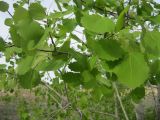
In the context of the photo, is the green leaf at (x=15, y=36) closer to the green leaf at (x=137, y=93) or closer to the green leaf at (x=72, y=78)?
the green leaf at (x=72, y=78)

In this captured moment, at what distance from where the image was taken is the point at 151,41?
0.60m

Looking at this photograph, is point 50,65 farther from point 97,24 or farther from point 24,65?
point 97,24

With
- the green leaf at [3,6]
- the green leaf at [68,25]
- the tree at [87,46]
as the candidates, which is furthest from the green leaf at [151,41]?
the green leaf at [3,6]

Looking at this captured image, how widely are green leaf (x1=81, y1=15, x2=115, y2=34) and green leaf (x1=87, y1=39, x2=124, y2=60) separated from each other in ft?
0.11

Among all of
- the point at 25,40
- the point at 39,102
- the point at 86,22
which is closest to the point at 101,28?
the point at 86,22

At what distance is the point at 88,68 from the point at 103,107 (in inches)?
274

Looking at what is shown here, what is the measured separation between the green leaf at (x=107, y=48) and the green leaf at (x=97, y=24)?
33 mm

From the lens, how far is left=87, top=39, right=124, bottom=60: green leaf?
23.9 inches

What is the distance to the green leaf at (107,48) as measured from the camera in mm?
606

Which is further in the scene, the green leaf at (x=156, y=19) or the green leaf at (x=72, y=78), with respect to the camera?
the green leaf at (x=72, y=78)

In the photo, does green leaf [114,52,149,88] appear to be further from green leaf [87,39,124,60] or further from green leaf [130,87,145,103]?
green leaf [130,87,145,103]

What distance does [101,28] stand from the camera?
0.57 meters

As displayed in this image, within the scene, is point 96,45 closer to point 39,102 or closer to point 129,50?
point 129,50

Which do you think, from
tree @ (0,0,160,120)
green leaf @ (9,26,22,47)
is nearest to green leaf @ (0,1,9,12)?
tree @ (0,0,160,120)
